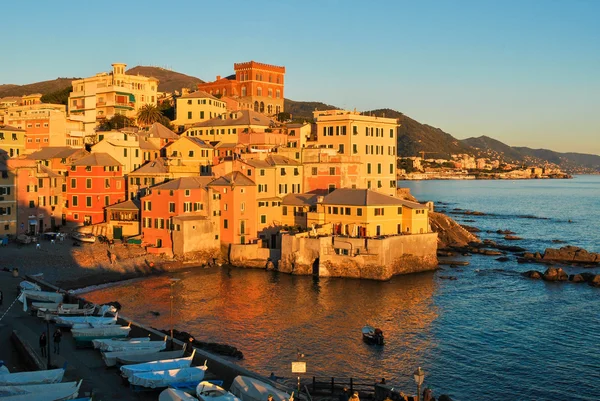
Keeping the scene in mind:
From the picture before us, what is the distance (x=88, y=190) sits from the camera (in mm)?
74062

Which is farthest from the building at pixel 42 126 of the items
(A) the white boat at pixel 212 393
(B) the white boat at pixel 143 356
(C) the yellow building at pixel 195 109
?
(A) the white boat at pixel 212 393

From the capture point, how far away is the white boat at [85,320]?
116ft

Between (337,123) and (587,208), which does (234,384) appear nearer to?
(337,123)

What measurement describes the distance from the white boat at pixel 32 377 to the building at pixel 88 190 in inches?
1998

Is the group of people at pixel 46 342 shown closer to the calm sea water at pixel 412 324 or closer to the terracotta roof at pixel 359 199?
the calm sea water at pixel 412 324

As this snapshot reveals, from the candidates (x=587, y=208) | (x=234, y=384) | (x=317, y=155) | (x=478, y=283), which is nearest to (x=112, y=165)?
(x=317, y=155)

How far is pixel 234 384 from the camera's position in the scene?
82.1 ft

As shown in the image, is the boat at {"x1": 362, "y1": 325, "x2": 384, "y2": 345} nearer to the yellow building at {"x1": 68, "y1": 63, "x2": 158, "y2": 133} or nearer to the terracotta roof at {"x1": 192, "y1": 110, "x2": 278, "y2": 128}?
the terracotta roof at {"x1": 192, "y1": 110, "x2": 278, "y2": 128}

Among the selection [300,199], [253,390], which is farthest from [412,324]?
[300,199]

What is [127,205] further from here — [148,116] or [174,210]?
[148,116]

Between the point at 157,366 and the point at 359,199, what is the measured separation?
38.6 metres

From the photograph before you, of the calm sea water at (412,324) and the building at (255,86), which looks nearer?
the calm sea water at (412,324)

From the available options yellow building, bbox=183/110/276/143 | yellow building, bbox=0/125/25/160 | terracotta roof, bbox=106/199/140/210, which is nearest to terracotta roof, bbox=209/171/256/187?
terracotta roof, bbox=106/199/140/210

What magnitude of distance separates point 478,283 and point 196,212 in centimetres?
3128
